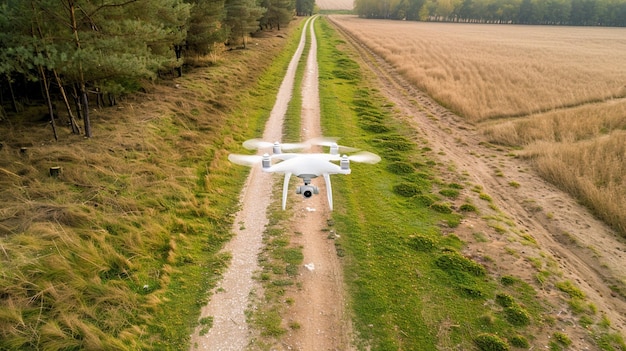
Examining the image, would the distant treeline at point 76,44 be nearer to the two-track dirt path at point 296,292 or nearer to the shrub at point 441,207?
the two-track dirt path at point 296,292

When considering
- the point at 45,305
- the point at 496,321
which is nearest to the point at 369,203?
the point at 496,321

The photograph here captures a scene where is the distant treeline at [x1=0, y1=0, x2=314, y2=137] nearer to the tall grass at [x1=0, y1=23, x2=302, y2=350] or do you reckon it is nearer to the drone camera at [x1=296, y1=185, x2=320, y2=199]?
the tall grass at [x1=0, y1=23, x2=302, y2=350]

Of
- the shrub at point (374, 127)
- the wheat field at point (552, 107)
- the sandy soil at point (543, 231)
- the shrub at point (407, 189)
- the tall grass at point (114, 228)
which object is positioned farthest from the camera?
the shrub at point (374, 127)

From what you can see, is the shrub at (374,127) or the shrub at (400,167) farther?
the shrub at (374,127)

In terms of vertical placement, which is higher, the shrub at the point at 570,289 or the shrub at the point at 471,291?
the shrub at the point at 471,291

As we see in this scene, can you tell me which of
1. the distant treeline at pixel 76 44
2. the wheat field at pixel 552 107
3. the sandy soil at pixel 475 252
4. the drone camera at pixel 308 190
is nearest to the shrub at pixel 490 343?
the sandy soil at pixel 475 252

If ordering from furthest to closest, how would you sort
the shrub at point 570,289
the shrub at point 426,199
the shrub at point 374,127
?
1. the shrub at point 374,127
2. the shrub at point 426,199
3. the shrub at point 570,289
